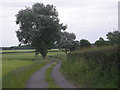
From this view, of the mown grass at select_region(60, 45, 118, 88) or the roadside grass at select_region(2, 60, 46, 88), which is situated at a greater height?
the mown grass at select_region(60, 45, 118, 88)

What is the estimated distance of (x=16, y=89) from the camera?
48.4 ft

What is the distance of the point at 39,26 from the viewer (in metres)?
62.0

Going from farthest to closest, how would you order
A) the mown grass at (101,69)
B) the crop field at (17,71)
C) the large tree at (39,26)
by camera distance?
the large tree at (39,26), the crop field at (17,71), the mown grass at (101,69)

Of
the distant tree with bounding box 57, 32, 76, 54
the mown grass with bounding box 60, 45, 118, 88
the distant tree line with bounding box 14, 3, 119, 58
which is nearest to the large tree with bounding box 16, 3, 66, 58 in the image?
the distant tree line with bounding box 14, 3, 119, 58

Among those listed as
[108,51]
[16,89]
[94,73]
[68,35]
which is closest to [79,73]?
[94,73]

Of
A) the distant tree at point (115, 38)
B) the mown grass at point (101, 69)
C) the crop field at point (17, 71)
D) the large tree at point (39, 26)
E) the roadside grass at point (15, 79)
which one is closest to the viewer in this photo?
the mown grass at point (101, 69)

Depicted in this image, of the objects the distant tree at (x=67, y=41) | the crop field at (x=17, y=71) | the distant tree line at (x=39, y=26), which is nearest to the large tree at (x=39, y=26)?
the distant tree line at (x=39, y=26)

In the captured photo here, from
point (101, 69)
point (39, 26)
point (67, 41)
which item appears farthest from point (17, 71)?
point (67, 41)

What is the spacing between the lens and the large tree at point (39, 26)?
2443 inches

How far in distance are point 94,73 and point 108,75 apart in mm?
2204

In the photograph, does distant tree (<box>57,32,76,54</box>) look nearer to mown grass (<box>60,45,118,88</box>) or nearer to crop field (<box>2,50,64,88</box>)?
crop field (<box>2,50,64,88</box>)

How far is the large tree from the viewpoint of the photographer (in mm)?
62062

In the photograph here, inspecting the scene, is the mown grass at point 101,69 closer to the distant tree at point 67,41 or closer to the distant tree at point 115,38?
the distant tree at point 115,38

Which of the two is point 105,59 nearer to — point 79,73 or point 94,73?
point 94,73
